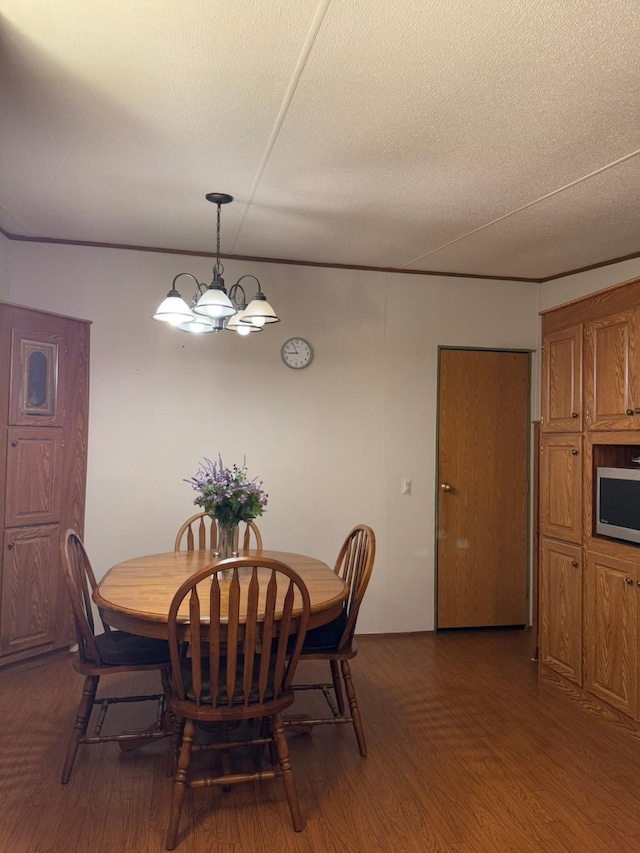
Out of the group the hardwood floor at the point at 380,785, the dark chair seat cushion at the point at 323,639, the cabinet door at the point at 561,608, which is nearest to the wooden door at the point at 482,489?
the cabinet door at the point at 561,608

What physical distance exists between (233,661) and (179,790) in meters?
0.46

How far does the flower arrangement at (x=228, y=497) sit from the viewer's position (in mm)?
2633

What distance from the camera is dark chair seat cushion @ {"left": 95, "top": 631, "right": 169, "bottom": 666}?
2.40 metres

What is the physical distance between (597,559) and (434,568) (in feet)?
4.70

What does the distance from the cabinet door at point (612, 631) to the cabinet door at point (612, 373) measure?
2.27 feet

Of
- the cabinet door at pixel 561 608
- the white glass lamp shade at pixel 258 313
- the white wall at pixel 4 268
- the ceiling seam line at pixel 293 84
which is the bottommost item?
the cabinet door at pixel 561 608

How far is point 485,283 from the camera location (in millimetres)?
4426

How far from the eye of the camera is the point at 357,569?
2.80 metres

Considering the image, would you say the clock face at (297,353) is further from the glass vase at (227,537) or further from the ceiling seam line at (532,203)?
the glass vase at (227,537)

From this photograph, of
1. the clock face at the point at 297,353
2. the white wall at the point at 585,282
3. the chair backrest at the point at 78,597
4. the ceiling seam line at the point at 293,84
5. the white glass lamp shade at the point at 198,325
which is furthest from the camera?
the clock face at the point at 297,353

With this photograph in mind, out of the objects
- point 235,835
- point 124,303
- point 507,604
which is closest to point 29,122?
point 124,303

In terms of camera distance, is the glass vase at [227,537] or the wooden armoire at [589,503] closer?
the glass vase at [227,537]

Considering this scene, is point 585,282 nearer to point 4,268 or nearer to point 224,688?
point 224,688

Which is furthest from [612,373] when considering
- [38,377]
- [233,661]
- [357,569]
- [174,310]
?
[38,377]
